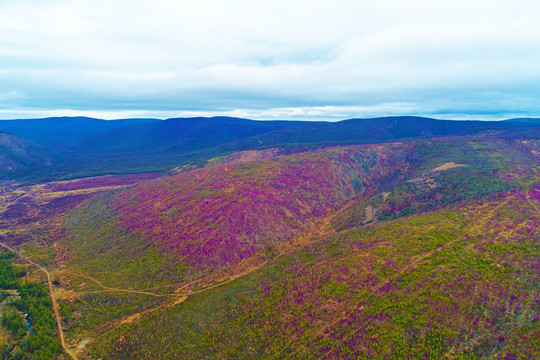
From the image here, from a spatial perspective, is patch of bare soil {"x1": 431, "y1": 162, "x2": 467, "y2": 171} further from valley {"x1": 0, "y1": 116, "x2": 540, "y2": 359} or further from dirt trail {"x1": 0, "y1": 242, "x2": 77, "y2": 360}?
dirt trail {"x1": 0, "y1": 242, "x2": 77, "y2": 360}

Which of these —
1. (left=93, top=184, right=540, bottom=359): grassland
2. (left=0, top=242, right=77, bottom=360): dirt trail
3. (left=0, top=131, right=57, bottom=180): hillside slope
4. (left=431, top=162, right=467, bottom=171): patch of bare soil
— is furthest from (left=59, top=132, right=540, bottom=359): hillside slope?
(left=0, top=131, right=57, bottom=180): hillside slope

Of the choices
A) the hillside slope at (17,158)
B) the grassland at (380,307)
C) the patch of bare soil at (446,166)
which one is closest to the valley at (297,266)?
the grassland at (380,307)

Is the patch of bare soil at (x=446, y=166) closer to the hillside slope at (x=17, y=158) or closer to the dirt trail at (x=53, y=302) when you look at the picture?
the dirt trail at (x=53, y=302)

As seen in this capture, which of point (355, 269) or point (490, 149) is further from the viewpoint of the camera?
point (490, 149)

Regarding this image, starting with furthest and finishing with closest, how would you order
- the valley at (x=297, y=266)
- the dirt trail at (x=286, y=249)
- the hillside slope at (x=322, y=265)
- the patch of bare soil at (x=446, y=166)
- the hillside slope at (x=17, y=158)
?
the hillside slope at (x=17, y=158) → the patch of bare soil at (x=446, y=166) → the dirt trail at (x=286, y=249) → the valley at (x=297, y=266) → the hillside slope at (x=322, y=265)

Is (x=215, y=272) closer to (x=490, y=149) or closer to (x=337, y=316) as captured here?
(x=337, y=316)

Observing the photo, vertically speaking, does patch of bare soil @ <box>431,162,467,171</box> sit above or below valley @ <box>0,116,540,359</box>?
above

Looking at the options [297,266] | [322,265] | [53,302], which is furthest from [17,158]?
[322,265]

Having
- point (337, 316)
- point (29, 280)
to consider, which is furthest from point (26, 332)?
point (337, 316)

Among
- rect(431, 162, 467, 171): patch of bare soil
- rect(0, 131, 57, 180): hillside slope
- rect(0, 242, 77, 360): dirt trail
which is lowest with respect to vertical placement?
rect(0, 242, 77, 360): dirt trail

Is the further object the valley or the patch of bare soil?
the patch of bare soil

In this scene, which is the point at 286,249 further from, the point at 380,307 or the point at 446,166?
the point at 446,166
